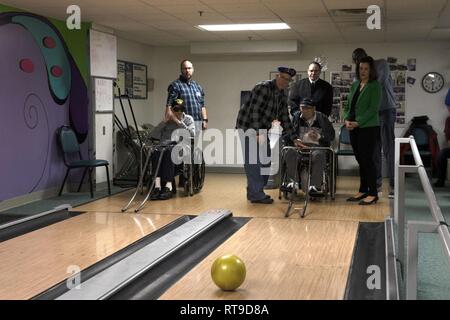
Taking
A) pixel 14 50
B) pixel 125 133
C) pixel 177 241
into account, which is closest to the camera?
pixel 177 241

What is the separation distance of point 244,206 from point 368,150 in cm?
139

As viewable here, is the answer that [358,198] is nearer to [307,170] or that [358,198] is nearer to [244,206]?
[307,170]

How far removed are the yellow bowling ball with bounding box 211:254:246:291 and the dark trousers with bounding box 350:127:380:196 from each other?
119 inches

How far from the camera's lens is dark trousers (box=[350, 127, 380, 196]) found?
5723 mm

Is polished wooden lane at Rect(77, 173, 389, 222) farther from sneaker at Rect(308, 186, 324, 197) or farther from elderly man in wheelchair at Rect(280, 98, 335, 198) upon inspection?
elderly man in wheelchair at Rect(280, 98, 335, 198)

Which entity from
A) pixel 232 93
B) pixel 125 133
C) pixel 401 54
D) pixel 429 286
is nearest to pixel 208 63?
pixel 232 93

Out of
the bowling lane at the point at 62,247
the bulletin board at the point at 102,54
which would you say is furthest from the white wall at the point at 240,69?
the bowling lane at the point at 62,247

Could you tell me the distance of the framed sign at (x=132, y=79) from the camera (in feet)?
26.9

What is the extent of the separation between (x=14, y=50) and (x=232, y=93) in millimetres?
4084

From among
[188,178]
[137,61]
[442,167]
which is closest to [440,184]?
[442,167]

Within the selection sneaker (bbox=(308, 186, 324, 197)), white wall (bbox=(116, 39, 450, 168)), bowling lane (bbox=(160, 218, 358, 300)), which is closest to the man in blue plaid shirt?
sneaker (bbox=(308, 186, 324, 197))

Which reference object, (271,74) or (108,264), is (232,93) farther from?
(108,264)

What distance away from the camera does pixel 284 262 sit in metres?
3.66
